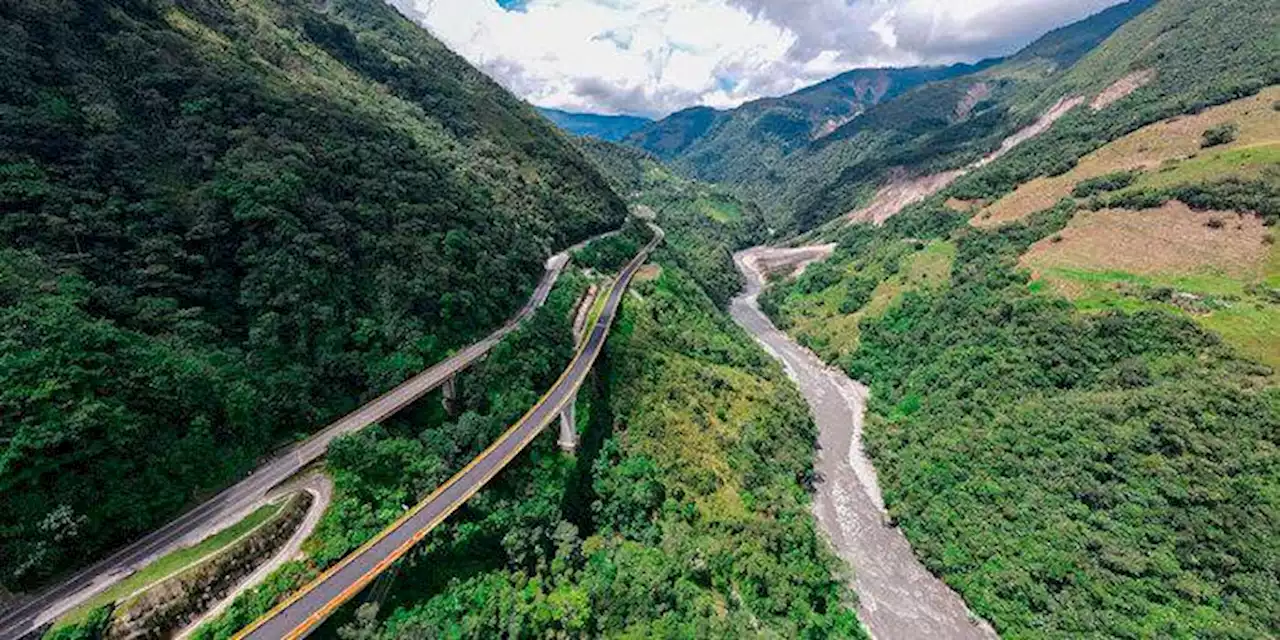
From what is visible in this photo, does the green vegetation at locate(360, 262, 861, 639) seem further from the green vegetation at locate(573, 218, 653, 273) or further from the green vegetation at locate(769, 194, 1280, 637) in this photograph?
the green vegetation at locate(573, 218, 653, 273)

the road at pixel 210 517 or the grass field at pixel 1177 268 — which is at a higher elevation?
the grass field at pixel 1177 268

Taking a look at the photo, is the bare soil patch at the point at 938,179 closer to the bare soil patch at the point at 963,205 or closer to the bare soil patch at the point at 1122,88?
the bare soil patch at the point at 1122,88

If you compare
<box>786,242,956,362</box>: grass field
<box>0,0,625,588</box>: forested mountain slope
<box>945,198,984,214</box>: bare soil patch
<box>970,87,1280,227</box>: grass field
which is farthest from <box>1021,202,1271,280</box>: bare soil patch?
<box>0,0,625,588</box>: forested mountain slope

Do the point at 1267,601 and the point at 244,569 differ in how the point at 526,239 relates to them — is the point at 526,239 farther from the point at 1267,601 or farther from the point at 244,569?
the point at 1267,601

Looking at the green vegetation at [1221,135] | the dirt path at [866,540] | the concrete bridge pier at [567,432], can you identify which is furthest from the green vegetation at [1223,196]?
the concrete bridge pier at [567,432]

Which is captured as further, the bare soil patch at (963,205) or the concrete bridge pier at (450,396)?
the bare soil patch at (963,205)

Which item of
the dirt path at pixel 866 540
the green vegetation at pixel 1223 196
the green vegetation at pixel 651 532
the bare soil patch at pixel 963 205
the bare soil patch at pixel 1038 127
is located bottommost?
the dirt path at pixel 866 540
